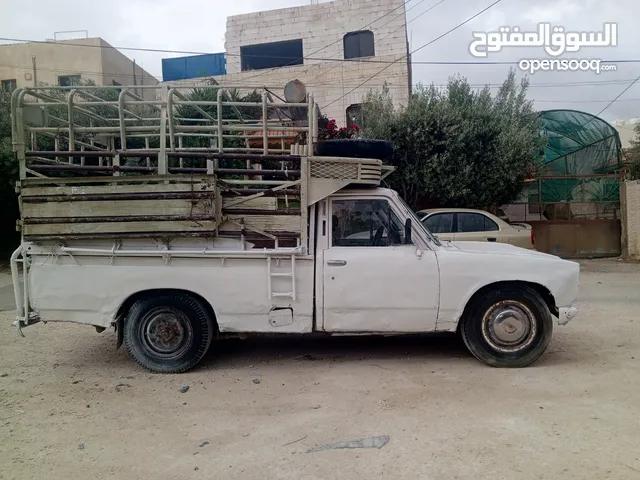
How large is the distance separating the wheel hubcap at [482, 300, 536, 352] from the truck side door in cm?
54

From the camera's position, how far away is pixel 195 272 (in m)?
4.72

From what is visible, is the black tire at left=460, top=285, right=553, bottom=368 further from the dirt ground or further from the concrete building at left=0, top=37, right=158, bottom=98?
the concrete building at left=0, top=37, right=158, bottom=98

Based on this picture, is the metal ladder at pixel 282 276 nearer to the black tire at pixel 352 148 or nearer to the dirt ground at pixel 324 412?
the dirt ground at pixel 324 412

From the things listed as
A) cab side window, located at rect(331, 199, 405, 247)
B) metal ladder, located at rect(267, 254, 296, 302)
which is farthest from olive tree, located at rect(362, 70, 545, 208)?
metal ladder, located at rect(267, 254, 296, 302)

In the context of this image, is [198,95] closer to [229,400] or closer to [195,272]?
[195,272]

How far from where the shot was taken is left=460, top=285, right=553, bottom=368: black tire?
4.74 meters

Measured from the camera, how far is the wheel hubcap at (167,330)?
484 centimetres

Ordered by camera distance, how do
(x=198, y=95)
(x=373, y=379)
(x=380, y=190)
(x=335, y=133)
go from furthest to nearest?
(x=198, y=95) < (x=335, y=133) < (x=380, y=190) < (x=373, y=379)

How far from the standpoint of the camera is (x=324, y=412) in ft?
12.7

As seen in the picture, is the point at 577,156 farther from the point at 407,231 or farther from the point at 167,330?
the point at 167,330

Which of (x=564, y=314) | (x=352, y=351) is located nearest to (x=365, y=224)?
(x=352, y=351)

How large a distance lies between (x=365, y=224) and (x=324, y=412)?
1819mm

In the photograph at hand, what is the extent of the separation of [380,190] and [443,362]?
1.82 metres

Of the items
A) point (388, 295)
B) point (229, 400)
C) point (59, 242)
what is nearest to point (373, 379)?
point (388, 295)
